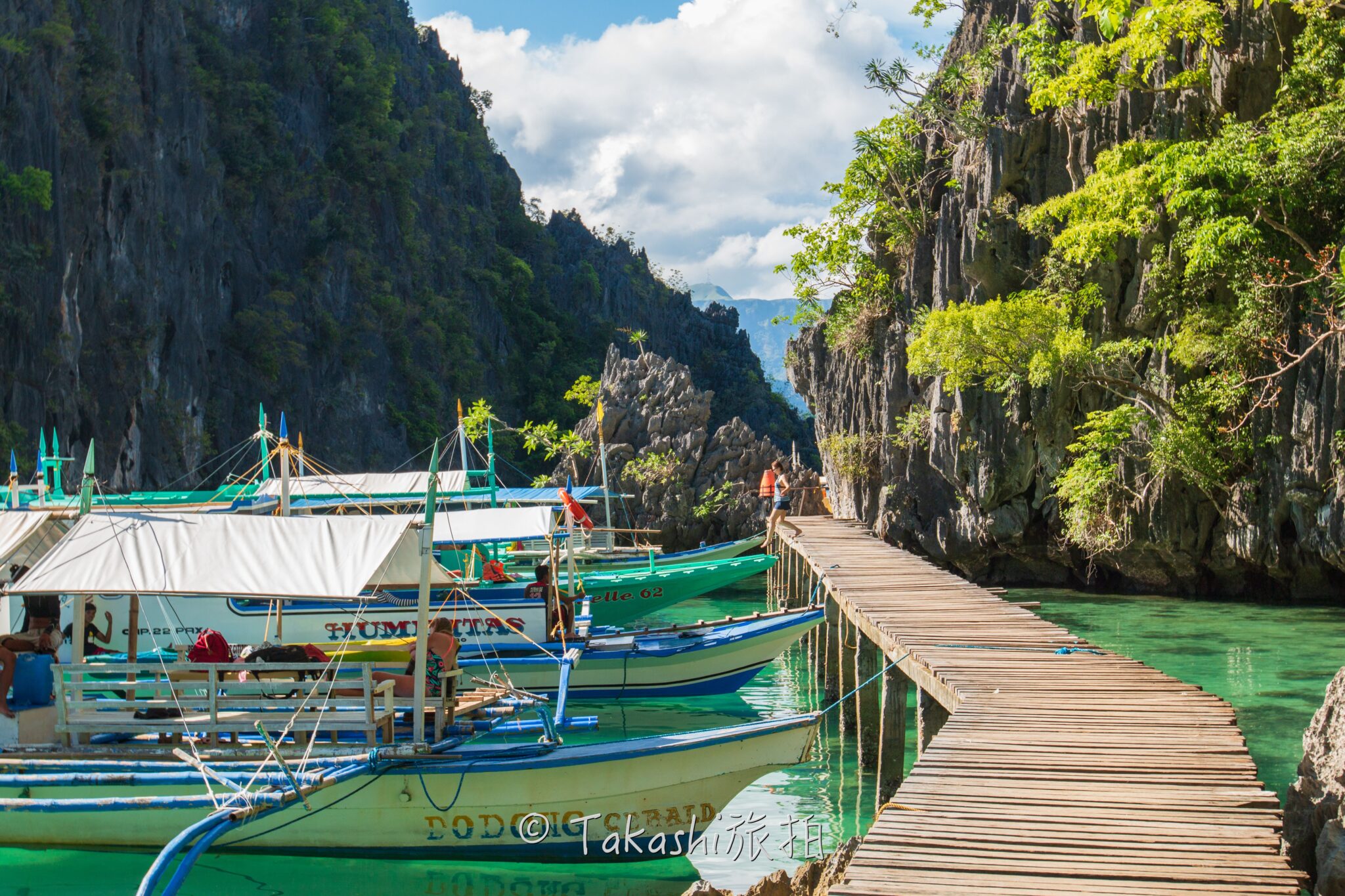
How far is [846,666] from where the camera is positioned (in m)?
19.1

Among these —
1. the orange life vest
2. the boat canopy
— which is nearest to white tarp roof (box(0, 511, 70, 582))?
the boat canopy

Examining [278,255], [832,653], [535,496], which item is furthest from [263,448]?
[278,255]

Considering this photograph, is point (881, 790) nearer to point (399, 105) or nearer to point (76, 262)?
point (76, 262)

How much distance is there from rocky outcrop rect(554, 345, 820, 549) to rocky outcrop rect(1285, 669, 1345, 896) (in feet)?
98.1

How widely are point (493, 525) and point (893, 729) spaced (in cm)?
733

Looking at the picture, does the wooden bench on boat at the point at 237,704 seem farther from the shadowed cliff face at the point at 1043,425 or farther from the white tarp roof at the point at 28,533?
the shadowed cliff face at the point at 1043,425

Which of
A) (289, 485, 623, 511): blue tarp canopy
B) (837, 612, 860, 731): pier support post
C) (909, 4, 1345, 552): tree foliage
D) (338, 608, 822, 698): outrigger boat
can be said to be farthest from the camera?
(289, 485, 623, 511): blue tarp canopy

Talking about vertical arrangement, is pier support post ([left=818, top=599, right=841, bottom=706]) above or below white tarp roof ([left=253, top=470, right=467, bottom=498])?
below

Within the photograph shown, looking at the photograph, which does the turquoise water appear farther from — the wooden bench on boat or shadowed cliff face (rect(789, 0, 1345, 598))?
the wooden bench on boat

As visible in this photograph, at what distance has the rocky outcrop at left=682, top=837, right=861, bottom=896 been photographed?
7.44 m

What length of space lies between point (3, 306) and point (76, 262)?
17.5 ft

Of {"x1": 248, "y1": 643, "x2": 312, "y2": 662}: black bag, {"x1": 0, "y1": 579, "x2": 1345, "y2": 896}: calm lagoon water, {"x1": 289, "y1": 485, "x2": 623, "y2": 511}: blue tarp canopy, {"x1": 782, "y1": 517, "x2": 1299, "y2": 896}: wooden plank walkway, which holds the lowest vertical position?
{"x1": 0, "y1": 579, "x2": 1345, "y2": 896}: calm lagoon water

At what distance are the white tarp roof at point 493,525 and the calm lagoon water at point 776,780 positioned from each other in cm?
306

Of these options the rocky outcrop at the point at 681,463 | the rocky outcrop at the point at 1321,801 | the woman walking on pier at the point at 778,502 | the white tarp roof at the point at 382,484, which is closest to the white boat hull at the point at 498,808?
the rocky outcrop at the point at 1321,801
